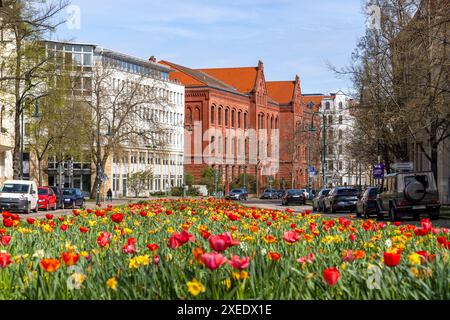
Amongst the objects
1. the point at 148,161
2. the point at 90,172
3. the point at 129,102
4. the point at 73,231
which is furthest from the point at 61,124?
the point at 73,231

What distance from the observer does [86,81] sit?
7769 cm

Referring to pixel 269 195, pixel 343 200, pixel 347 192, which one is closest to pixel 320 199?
pixel 347 192

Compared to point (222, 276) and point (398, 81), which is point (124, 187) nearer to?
point (398, 81)

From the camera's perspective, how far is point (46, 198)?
54625 millimetres

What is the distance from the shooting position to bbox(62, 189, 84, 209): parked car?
6220 centimetres

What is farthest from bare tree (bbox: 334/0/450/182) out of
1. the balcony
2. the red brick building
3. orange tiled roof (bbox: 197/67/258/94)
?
orange tiled roof (bbox: 197/67/258/94)

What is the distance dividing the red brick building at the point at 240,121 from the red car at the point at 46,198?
2341 inches

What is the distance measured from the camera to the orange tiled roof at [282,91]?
546 feet

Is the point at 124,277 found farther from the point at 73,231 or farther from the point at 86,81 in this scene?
the point at 86,81

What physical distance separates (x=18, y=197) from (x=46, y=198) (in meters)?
6.61

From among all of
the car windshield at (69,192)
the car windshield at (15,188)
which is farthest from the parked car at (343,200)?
the car windshield at (69,192)

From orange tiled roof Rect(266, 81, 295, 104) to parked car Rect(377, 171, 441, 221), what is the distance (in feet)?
426
